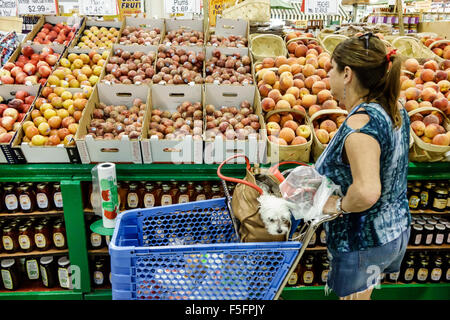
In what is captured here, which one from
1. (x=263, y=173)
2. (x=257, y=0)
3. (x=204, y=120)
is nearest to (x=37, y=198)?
(x=204, y=120)

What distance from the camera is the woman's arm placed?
137 cm

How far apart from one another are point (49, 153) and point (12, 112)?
68cm

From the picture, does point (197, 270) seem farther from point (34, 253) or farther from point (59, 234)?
point (34, 253)

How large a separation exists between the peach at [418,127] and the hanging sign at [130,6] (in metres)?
3.50

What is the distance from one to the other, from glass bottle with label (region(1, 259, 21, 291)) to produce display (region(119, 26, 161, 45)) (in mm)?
2215

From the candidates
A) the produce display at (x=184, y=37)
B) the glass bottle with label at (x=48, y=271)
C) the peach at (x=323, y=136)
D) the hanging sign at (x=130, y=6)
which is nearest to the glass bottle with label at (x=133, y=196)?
the glass bottle with label at (x=48, y=271)

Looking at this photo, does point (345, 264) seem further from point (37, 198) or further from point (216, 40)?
point (216, 40)

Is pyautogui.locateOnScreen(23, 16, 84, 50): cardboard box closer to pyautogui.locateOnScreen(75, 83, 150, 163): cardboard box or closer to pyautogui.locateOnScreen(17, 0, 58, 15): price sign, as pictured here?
pyautogui.locateOnScreen(17, 0, 58, 15): price sign

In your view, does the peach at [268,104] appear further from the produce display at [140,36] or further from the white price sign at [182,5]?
the produce display at [140,36]

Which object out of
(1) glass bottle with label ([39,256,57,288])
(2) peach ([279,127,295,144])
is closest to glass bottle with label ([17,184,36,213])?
(1) glass bottle with label ([39,256,57,288])

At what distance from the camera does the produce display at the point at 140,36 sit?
3.67 meters

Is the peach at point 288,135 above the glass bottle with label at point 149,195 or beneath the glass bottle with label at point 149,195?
above

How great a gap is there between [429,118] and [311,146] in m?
0.91

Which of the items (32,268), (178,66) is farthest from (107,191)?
(178,66)
